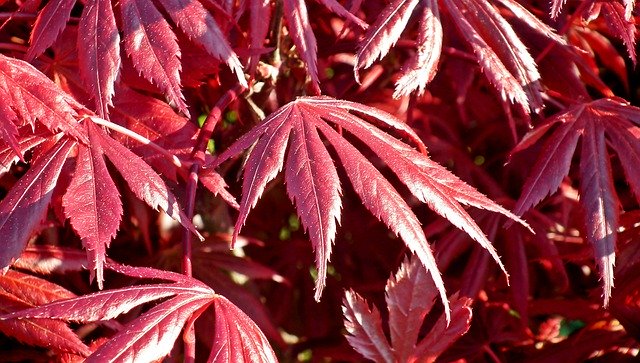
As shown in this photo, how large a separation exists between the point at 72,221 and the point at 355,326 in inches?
Answer: 13.6

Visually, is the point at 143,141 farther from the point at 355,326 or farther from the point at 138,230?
the point at 138,230

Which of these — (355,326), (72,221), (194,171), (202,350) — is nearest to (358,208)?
(202,350)

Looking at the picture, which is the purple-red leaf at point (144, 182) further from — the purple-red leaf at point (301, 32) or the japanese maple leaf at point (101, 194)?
the purple-red leaf at point (301, 32)

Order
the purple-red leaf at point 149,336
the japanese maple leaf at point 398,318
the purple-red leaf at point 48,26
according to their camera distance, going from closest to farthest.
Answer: the purple-red leaf at point 149,336 < the purple-red leaf at point 48,26 < the japanese maple leaf at point 398,318

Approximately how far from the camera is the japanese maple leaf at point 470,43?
83 centimetres

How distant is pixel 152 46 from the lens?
2.56ft

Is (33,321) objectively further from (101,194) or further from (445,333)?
(445,333)

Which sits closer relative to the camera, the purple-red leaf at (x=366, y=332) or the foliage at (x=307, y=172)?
the foliage at (x=307, y=172)

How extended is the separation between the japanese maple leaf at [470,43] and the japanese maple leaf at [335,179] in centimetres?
6

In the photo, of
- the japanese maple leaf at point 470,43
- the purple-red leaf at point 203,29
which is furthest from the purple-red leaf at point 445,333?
the purple-red leaf at point 203,29

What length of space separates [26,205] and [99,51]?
0.16 meters

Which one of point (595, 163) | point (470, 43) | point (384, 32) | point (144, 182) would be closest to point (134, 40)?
point (144, 182)

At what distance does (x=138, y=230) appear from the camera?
1.25 metres

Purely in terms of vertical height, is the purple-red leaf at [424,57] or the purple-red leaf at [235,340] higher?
the purple-red leaf at [424,57]
